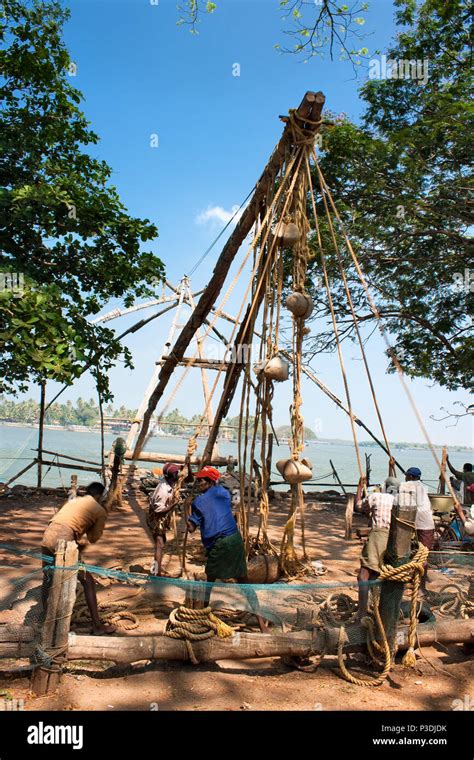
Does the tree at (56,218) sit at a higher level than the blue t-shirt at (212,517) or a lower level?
higher

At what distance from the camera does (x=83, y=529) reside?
407 cm

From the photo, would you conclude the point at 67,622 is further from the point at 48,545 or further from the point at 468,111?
the point at 468,111

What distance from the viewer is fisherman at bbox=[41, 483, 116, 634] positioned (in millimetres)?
3906

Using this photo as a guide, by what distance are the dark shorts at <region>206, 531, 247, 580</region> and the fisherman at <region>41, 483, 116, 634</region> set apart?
2.87 feet

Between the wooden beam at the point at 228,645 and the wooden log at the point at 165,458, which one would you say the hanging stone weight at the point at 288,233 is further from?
the wooden log at the point at 165,458

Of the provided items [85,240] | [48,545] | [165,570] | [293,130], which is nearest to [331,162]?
[85,240]

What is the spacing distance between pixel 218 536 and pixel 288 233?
2.73 m

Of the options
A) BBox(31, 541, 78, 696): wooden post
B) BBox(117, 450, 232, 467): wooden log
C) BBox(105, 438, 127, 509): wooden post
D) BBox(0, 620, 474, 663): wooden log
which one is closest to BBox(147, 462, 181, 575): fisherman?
BBox(0, 620, 474, 663): wooden log

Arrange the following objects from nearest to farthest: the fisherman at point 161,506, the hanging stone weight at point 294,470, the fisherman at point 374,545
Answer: the fisherman at point 374,545 < the hanging stone weight at point 294,470 < the fisherman at point 161,506

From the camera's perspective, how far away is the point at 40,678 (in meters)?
3.12

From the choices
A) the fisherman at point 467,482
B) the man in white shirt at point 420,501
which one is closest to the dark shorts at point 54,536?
the man in white shirt at point 420,501

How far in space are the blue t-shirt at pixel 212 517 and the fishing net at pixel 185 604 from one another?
0.44 meters

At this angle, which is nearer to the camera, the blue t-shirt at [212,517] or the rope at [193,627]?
the rope at [193,627]

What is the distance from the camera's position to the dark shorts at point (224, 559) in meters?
4.14
